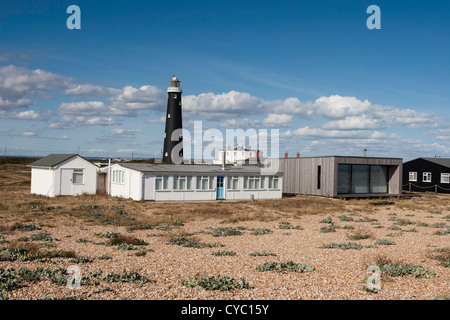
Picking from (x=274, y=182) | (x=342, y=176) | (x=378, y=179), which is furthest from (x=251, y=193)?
(x=378, y=179)

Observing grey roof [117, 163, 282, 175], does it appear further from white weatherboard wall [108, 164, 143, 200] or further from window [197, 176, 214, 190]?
window [197, 176, 214, 190]

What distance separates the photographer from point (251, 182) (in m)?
35.3

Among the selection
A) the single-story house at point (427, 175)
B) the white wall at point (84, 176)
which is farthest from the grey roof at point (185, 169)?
the single-story house at point (427, 175)

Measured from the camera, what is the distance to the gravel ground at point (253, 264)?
29.5ft

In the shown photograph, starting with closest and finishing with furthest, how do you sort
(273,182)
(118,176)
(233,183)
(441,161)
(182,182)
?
(182,182), (118,176), (233,183), (273,182), (441,161)

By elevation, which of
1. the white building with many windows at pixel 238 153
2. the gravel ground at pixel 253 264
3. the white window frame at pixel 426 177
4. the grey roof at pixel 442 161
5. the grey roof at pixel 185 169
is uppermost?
the white building with many windows at pixel 238 153

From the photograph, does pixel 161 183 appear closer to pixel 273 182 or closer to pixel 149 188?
pixel 149 188

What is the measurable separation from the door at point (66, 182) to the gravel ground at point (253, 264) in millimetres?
13304

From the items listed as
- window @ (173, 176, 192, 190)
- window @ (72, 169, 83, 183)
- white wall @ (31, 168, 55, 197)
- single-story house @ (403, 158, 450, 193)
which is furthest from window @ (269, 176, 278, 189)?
single-story house @ (403, 158, 450, 193)

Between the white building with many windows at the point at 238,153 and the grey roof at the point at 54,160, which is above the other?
the white building with many windows at the point at 238,153

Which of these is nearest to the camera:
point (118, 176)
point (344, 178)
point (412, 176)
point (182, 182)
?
point (182, 182)

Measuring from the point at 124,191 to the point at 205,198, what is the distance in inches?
259

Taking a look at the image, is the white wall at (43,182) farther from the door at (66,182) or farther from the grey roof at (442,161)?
the grey roof at (442,161)

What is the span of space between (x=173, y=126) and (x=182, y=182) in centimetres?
1097
